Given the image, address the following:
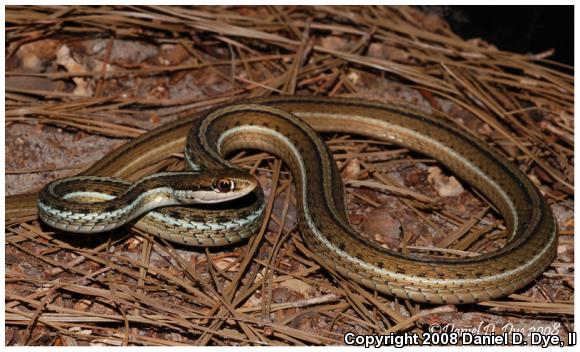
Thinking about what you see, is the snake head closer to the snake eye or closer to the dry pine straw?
the snake eye

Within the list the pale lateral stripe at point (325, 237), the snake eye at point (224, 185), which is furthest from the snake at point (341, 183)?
the snake eye at point (224, 185)

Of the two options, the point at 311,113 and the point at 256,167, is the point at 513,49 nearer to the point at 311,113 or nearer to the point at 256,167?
the point at 311,113

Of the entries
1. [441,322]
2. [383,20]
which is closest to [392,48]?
[383,20]

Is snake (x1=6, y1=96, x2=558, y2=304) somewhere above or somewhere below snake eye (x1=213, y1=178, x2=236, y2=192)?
above

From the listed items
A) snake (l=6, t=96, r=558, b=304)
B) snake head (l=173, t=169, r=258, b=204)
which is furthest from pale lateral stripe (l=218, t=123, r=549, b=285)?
snake head (l=173, t=169, r=258, b=204)

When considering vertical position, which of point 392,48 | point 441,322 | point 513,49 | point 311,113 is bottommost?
point 441,322

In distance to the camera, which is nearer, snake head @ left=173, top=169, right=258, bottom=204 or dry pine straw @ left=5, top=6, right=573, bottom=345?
dry pine straw @ left=5, top=6, right=573, bottom=345
